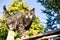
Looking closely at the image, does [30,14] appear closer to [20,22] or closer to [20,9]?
[20,22]

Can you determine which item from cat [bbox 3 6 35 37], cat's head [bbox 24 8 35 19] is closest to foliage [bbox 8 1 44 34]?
cat [bbox 3 6 35 37]

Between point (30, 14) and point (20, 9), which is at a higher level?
point (30, 14)

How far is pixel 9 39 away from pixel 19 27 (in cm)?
97

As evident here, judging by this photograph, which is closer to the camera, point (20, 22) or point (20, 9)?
point (20, 22)

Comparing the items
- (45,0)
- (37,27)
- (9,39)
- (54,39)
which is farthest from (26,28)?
(37,27)

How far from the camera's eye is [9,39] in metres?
10.6

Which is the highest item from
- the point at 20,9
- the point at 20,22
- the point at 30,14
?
the point at 30,14

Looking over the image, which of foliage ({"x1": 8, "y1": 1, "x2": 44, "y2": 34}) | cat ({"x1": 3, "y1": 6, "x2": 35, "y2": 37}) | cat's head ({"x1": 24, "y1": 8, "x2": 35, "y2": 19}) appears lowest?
foliage ({"x1": 8, "y1": 1, "x2": 44, "y2": 34})

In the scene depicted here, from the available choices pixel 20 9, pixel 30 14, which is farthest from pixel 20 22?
pixel 20 9

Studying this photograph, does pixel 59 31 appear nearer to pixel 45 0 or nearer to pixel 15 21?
pixel 15 21

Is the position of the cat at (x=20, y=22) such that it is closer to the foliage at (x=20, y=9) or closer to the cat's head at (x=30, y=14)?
the cat's head at (x=30, y=14)

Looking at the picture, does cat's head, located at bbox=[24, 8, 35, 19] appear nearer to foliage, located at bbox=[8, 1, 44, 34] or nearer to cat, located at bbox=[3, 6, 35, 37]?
cat, located at bbox=[3, 6, 35, 37]

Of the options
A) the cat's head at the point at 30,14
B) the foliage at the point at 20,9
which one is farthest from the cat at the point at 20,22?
the foliage at the point at 20,9

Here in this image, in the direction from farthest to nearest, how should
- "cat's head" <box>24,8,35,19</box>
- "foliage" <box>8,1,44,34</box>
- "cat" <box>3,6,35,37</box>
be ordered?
"foliage" <box>8,1,44,34</box>
"cat" <box>3,6,35,37</box>
"cat's head" <box>24,8,35,19</box>
